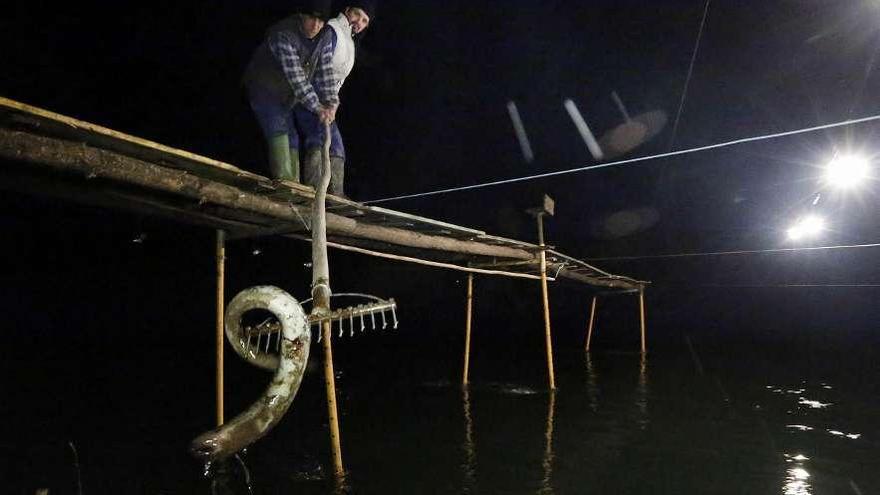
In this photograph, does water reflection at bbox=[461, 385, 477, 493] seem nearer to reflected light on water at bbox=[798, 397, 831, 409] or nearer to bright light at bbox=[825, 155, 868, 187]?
reflected light on water at bbox=[798, 397, 831, 409]

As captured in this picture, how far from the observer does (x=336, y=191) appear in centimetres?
570

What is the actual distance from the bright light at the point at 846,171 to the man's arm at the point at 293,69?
11.5 metres

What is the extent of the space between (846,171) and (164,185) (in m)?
13.7

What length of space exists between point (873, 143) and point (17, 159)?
13360 millimetres

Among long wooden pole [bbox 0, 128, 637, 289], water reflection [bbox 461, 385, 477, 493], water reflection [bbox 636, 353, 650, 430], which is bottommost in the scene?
water reflection [bbox 636, 353, 650, 430]

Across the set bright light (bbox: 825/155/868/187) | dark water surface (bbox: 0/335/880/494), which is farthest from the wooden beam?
bright light (bbox: 825/155/868/187)

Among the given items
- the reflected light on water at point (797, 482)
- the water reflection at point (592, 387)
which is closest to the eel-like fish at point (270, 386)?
the reflected light on water at point (797, 482)

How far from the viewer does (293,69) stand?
4836mm

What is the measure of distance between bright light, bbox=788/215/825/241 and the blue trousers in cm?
1446

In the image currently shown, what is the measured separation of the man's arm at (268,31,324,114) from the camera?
4777 mm

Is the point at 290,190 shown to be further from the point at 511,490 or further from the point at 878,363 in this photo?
the point at 878,363


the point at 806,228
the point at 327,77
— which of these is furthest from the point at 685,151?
the point at 327,77

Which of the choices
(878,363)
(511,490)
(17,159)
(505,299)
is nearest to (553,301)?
(505,299)

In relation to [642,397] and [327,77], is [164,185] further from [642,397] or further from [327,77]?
[642,397]
